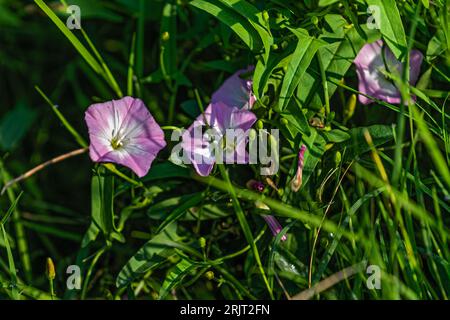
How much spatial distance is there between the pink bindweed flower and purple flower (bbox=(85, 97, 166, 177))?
0.24 meters

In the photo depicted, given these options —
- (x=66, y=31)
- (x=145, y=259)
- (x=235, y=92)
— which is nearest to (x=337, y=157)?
(x=235, y=92)

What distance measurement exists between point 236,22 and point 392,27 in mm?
268

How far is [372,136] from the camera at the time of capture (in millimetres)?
1220

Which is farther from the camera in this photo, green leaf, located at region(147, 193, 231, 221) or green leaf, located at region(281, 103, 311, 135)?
green leaf, located at region(147, 193, 231, 221)

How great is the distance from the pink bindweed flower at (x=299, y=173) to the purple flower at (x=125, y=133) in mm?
243

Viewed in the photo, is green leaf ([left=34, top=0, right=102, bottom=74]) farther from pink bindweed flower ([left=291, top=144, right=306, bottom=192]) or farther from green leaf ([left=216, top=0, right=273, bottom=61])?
pink bindweed flower ([left=291, top=144, right=306, bottom=192])

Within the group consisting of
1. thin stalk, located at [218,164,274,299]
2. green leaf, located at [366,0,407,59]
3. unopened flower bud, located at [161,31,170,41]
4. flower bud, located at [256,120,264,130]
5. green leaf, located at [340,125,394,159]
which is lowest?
thin stalk, located at [218,164,274,299]

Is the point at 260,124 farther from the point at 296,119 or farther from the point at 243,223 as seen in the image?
the point at 243,223

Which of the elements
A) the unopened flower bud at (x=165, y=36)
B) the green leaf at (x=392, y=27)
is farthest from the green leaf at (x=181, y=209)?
the green leaf at (x=392, y=27)

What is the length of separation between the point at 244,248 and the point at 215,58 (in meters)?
0.45

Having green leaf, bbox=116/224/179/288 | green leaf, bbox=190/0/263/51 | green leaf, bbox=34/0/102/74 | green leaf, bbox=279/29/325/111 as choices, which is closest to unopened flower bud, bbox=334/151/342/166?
green leaf, bbox=279/29/325/111

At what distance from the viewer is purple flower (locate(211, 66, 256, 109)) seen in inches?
51.8

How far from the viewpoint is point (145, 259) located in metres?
1.26

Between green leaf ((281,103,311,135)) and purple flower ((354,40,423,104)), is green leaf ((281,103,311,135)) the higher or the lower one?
the lower one
